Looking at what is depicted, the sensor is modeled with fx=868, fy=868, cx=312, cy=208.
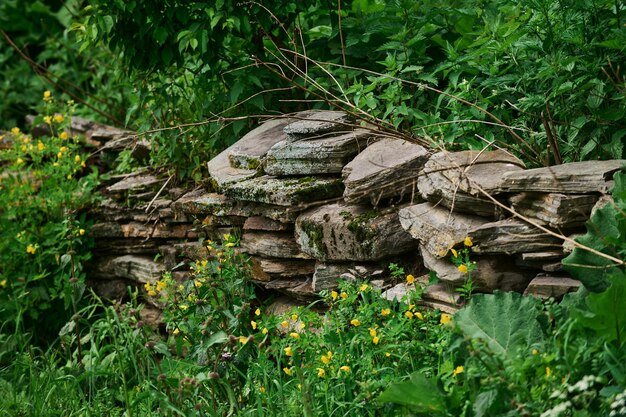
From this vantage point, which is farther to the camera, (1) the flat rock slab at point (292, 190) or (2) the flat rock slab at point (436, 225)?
(1) the flat rock slab at point (292, 190)

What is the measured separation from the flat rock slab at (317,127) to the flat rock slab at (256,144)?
10.6 inches

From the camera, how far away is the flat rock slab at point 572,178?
10.5 feet

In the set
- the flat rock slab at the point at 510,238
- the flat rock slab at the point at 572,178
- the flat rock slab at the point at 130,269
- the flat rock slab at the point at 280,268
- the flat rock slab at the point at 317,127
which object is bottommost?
the flat rock slab at the point at 130,269

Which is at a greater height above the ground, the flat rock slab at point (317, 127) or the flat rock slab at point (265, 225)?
the flat rock slab at point (317, 127)

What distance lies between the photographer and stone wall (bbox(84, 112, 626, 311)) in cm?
334

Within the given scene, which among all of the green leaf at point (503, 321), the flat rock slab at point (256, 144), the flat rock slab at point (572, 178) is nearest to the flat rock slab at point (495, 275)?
the flat rock slab at point (572, 178)

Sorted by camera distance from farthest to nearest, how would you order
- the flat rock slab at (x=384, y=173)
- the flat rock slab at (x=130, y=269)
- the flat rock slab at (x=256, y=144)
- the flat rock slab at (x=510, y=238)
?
the flat rock slab at (x=130, y=269)
the flat rock slab at (x=256, y=144)
the flat rock slab at (x=384, y=173)
the flat rock slab at (x=510, y=238)

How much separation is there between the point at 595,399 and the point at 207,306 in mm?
2040

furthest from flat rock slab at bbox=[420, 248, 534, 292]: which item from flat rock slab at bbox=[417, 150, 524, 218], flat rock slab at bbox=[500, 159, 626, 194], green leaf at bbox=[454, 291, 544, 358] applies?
green leaf at bbox=[454, 291, 544, 358]

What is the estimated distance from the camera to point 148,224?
5430 millimetres

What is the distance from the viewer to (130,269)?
5.47 m

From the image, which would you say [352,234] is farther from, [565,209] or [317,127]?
[565,209]

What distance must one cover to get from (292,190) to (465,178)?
1096mm

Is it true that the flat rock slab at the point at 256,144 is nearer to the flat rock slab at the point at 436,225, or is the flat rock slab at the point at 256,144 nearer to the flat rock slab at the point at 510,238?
the flat rock slab at the point at 436,225
